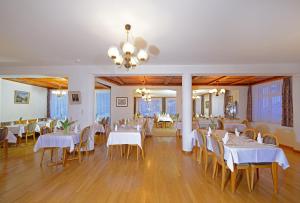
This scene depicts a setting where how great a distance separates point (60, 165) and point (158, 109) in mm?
14298

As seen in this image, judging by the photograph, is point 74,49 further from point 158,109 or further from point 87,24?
point 158,109

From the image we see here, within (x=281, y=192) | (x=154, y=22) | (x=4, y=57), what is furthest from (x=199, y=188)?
(x=4, y=57)

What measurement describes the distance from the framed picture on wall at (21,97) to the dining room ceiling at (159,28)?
168 inches

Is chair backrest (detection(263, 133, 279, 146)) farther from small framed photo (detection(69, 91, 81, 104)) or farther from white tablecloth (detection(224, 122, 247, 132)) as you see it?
small framed photo (detection(69, 91, 81, 104))

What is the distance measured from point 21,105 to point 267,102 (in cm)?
1141

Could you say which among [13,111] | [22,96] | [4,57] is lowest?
[13,111]

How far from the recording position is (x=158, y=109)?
1847cm

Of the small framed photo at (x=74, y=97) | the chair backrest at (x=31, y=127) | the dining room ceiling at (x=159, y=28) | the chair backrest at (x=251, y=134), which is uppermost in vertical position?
the dining room ceiling at (x=159, y=28)

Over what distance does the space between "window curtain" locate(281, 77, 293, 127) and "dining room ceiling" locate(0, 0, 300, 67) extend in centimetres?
196

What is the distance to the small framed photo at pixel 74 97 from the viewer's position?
600cm

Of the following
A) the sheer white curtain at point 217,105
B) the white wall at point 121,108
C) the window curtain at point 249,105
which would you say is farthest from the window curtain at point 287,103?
the sheer white curtain at point 217,105

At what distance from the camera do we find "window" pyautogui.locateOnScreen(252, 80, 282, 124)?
7.52 m

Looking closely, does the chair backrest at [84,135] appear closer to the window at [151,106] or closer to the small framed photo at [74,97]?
the small framed photo at [74,97]

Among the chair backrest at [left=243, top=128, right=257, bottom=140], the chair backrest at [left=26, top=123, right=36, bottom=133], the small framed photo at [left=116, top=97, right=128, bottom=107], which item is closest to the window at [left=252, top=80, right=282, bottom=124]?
the chair backrest at [left=243, top=128, right=257, bottom=140]
